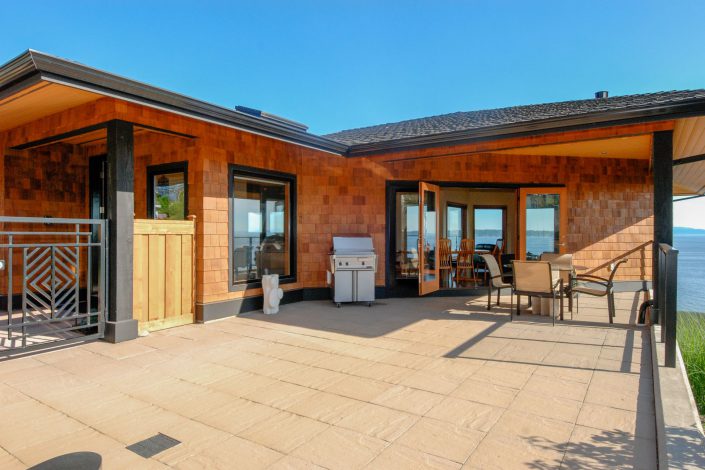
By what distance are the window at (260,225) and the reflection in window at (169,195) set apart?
27.5 inches

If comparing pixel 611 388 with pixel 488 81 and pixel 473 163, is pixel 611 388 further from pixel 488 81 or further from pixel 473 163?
pixel 488 81

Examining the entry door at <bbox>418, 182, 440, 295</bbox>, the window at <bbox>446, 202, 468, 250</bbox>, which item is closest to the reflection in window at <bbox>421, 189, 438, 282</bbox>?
the entry door at <bbox>418, 182, 440, 295</bbox>

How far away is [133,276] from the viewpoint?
460 cm

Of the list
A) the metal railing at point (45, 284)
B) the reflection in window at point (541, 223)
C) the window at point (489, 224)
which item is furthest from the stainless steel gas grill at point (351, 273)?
the window at point (489, 224)

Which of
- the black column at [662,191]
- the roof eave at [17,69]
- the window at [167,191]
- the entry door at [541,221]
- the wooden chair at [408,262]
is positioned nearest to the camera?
the roof eave at [17,69]

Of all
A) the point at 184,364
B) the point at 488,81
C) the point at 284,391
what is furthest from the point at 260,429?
the point at 488,81

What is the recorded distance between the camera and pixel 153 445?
2.26 metres

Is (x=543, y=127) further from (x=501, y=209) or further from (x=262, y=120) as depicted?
(x=501, y=209)

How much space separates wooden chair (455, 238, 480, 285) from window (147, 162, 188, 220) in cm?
612

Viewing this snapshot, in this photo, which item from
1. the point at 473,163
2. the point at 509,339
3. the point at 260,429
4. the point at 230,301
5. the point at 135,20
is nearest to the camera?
the point at 260,429

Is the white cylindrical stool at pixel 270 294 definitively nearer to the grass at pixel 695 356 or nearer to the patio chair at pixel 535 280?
the patio chair at pixel 535 280

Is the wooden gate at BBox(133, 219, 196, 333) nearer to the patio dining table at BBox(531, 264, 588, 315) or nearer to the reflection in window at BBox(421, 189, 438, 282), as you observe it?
the reflection in window at BBox(421, 189, 438, 282)

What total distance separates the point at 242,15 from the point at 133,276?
32.2ft

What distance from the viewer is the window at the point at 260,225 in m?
5.90
